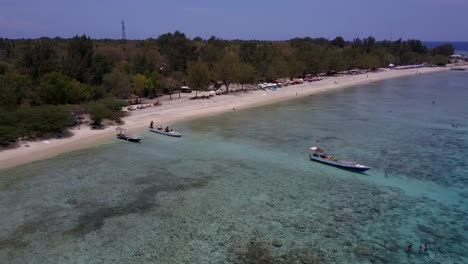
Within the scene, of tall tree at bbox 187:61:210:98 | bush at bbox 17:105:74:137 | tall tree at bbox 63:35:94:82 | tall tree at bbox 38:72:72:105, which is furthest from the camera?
tall tree at bbox 187:61:210:98

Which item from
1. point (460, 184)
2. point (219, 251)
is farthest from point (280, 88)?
point (219, 251)

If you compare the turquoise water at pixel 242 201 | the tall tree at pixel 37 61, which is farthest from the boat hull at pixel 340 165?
the tall tree at pixel 37 61

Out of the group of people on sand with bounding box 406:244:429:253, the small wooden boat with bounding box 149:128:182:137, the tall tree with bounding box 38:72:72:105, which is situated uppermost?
the tall tree with bounding box 38:72:72:105

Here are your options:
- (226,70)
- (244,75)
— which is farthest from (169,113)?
(244,75)

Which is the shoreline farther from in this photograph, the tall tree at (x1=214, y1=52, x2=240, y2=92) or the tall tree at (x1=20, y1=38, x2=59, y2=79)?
the tall tree at (x1=20, y1=38, x2=59, y2=79)

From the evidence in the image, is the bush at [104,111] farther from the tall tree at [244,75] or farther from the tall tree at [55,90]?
the tall tree at [244,75]

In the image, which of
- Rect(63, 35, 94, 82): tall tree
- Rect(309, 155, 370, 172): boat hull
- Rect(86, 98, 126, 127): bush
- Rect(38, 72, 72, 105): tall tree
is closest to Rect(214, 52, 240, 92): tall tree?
Rect(63, 35, 94, 82): tall tree

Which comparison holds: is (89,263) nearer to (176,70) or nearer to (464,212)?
(464,212)
